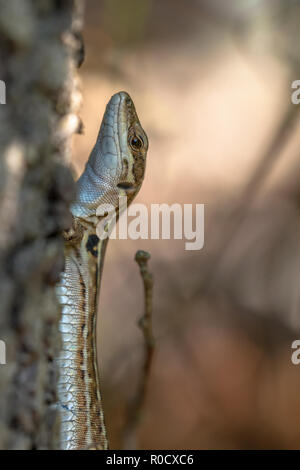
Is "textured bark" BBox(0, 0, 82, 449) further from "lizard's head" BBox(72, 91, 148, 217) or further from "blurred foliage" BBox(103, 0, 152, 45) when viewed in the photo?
"blurred foliage" BBox(103, 0, 152, 45)

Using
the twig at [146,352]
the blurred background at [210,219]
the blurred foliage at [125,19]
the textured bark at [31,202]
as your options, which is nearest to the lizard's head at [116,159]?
the twig at [146,352]

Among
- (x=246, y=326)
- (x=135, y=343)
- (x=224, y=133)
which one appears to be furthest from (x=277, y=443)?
(x=224, y=133)

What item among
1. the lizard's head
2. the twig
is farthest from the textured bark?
the lizard's head

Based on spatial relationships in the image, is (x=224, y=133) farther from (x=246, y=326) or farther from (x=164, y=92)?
(x=246, y=326)

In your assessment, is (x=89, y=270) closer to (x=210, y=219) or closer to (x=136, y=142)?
(x=136, y=142)

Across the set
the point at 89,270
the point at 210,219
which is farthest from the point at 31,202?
the point at 210,219
